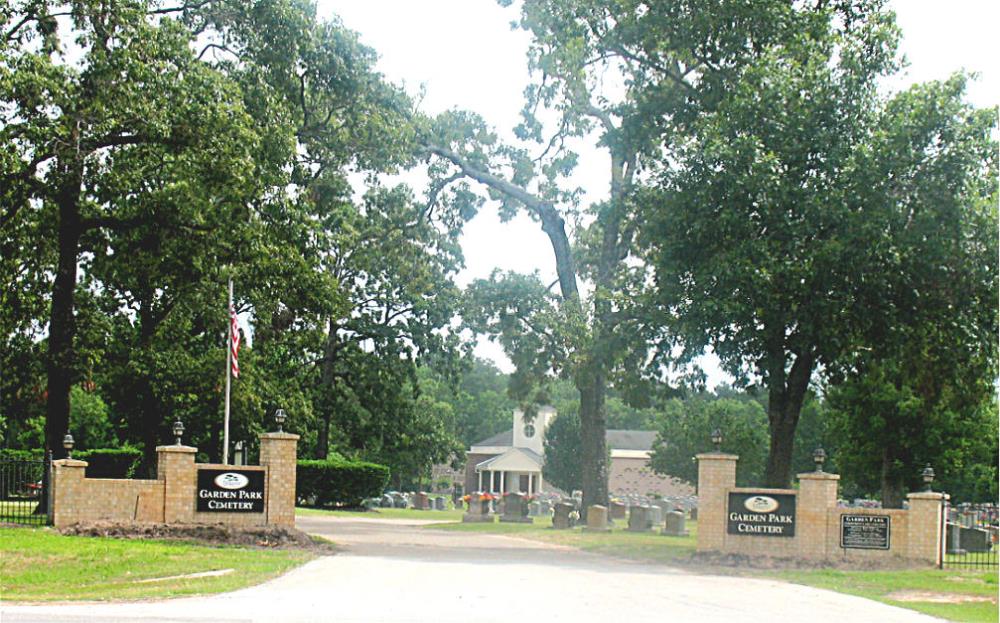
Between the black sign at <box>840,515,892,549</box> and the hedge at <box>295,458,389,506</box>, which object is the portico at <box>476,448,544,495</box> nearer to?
the hedge at <box>295,458,389,506</box>

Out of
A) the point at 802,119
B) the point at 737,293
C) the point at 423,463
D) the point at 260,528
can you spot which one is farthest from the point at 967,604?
the point at 423,463

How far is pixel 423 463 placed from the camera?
60938 millimetres

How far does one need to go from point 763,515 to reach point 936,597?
4.71 metres

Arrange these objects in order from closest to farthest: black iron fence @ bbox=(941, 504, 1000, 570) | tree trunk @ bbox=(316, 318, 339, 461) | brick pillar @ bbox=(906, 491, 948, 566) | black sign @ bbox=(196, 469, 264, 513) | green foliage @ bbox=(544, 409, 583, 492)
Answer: brick pillar @ bbox=(906, 491, 948, 566), black sign @ bbox=(196, 469, 264, 513), black iron fence @ bbox=(941, 504, 1000, 570), tree trunk @ bbox=(316, 318, 339, 461), green foliage @ bbox=(544, 409, 583, 492)

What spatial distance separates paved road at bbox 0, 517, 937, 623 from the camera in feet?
43.2

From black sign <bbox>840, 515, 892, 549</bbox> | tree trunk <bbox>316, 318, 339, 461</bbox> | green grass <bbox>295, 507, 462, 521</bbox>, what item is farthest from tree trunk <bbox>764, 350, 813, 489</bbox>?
tree trunk <bbox>316, 318, 339, 461</bbox>

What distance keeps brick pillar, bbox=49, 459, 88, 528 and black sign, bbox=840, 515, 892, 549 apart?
14.0 m

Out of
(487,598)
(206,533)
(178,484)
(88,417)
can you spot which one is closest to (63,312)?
(178,484)

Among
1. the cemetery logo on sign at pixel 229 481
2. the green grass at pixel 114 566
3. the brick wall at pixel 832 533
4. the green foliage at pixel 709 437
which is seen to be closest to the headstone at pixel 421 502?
the green foliage at pixel 709 437

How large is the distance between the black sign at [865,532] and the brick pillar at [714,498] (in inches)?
85.5

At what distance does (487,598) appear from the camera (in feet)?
50.0

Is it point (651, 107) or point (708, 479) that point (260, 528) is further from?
point (651, 107)

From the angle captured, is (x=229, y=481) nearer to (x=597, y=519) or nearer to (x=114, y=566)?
(x=114, y=566)

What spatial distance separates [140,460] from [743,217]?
99.7 ft
